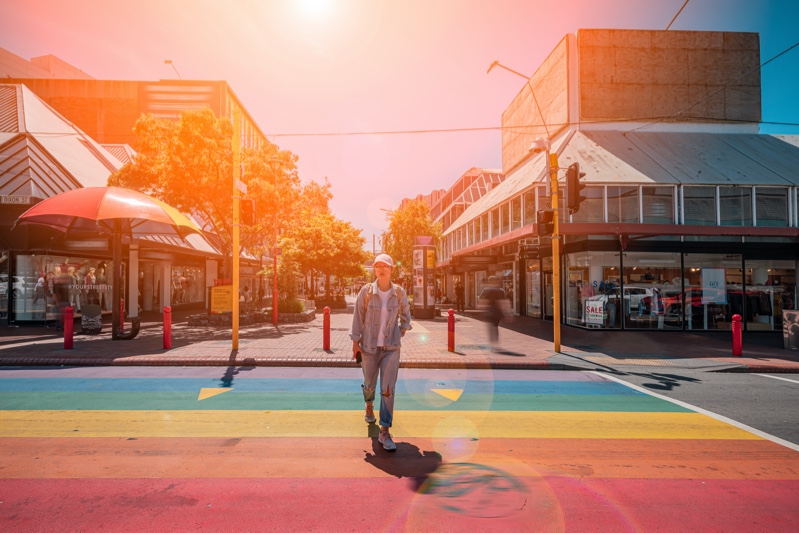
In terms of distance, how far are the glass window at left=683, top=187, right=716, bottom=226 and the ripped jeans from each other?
1577 centimetres

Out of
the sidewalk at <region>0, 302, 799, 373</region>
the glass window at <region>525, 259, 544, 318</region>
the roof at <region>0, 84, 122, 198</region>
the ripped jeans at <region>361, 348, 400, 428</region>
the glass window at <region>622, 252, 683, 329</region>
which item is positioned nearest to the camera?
the ripped jeans at <region>361, 348, 400, 428</region>

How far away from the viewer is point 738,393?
23.9ft

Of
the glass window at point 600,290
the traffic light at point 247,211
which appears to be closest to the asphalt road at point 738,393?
the glass window at point 600,290

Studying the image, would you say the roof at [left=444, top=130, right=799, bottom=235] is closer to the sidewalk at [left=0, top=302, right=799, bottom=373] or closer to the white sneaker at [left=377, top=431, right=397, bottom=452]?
the sidewalk at [left=0, top=302, right=799, bottom=373]

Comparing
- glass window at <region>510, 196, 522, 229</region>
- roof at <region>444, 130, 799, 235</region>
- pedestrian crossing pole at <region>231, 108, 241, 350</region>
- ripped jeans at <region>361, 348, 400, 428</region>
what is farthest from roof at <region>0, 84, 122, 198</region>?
roof at <region>444, 130, 799, 235</region>

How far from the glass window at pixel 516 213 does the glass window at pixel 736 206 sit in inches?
277

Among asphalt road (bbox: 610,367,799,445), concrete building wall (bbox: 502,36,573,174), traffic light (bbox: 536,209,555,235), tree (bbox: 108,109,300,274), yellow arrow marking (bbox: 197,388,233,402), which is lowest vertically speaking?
asphalt road (bbox: 610,367,799,445)

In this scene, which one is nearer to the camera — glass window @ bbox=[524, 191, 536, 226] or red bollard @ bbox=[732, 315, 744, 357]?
red bollard @ bbox=[732, 315, 744, 357]

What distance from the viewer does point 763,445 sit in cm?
473

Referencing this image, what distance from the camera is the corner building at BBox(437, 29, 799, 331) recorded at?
16203mm

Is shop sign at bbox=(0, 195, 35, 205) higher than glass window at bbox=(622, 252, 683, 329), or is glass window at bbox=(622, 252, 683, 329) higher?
shop sign at bbox=(0, 195, 35, 205)

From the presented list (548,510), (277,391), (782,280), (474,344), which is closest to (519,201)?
(474,344)

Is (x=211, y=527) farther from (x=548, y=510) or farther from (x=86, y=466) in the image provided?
(x=548, y=510)

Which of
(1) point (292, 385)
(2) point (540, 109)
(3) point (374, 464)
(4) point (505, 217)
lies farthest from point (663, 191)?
(3) point (374, 464)
